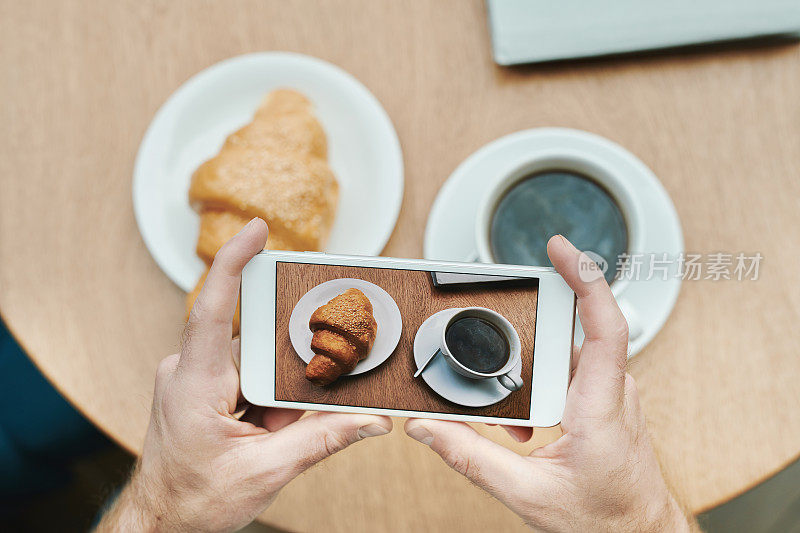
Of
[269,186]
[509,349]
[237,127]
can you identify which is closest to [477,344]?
[509,349]

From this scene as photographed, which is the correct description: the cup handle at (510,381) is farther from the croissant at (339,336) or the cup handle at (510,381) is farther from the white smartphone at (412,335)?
the croissant at (339,336)

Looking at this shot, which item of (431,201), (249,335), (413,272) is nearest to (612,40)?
(431,201)

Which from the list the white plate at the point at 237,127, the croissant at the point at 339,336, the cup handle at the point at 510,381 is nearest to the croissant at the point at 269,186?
the white plate at the point at 237,127

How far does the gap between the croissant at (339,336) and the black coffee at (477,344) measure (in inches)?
2.6

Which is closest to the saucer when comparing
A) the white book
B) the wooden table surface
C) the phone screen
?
the phone screen

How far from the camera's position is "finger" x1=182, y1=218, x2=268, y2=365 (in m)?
0.49

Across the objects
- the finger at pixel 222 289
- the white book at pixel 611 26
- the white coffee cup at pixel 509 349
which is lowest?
the white coffee cup at pixel 509 349

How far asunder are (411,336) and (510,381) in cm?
9

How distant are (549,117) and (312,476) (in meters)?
0.45

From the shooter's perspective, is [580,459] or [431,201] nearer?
[580,459]

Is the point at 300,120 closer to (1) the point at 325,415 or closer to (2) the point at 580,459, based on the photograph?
(1) the point at 325,415

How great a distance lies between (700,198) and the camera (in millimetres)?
659

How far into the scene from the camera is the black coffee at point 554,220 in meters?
0.60

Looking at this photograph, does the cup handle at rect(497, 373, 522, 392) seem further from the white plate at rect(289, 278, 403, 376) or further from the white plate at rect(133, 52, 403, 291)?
the white plate at rect(133, 52, 403, 291)
